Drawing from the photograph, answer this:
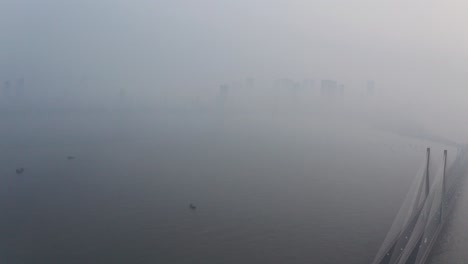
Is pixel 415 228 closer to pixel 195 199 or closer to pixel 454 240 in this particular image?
pixel 454 240

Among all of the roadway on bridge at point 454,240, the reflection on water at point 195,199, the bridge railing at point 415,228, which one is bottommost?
the reflection on water at point 195,199

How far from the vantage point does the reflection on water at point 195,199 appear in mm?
6051

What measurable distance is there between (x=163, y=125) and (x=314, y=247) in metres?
18.0

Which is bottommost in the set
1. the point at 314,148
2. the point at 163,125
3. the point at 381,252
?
the point at 163,125

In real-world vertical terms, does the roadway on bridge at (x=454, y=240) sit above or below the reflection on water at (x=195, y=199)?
above

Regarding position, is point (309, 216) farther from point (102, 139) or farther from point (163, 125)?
point (163, 125)

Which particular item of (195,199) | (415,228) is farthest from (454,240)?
(195,199)

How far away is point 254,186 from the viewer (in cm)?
1000

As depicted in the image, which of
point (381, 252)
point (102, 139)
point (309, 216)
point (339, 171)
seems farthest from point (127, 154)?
point (381, 252)

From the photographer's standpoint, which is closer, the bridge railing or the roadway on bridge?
the bridge railing

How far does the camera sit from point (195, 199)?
8719 millimetres

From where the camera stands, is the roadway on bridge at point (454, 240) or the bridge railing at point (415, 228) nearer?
the bridge railing at point (415, 228)

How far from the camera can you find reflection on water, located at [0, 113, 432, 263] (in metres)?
6.05

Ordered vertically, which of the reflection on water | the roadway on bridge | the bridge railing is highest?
the bridge railing
